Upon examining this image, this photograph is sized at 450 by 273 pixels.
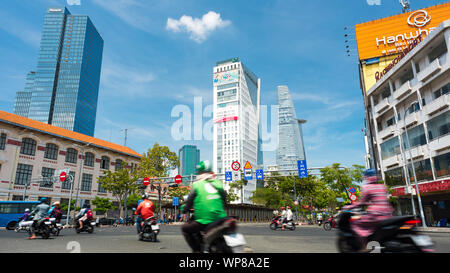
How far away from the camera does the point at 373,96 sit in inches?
1341

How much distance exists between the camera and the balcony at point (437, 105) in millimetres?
21856

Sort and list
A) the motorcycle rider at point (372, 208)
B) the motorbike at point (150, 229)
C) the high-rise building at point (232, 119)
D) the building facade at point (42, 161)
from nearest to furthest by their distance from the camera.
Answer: the motorcycle rider at point (372, 208), the motorbike at point (150, 229), the building facade at point (42, 161), the high-rise building at point (232, 119)

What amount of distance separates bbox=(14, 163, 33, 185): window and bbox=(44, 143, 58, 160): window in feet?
8.21

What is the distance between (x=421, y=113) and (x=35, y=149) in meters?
42.3

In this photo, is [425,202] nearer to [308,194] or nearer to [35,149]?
[308,194]

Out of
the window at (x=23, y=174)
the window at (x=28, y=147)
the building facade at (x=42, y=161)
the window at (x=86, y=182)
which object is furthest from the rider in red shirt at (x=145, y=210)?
the window at (x=86, y=182)

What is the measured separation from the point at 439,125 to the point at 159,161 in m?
29.2

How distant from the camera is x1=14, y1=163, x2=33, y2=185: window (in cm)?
3250

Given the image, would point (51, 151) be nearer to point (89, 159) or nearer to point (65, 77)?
point (89, 159)

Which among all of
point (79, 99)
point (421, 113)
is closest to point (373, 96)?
point (421, 113)

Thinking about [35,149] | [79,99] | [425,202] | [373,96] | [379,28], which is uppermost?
[79,99]

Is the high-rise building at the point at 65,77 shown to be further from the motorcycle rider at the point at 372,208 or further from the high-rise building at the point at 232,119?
the motorcycle rider at the point at 372,208

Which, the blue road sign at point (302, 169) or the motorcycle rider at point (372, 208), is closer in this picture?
the motorcycle rider at point (372, 208)

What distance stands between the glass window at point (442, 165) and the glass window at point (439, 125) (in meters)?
1.74
